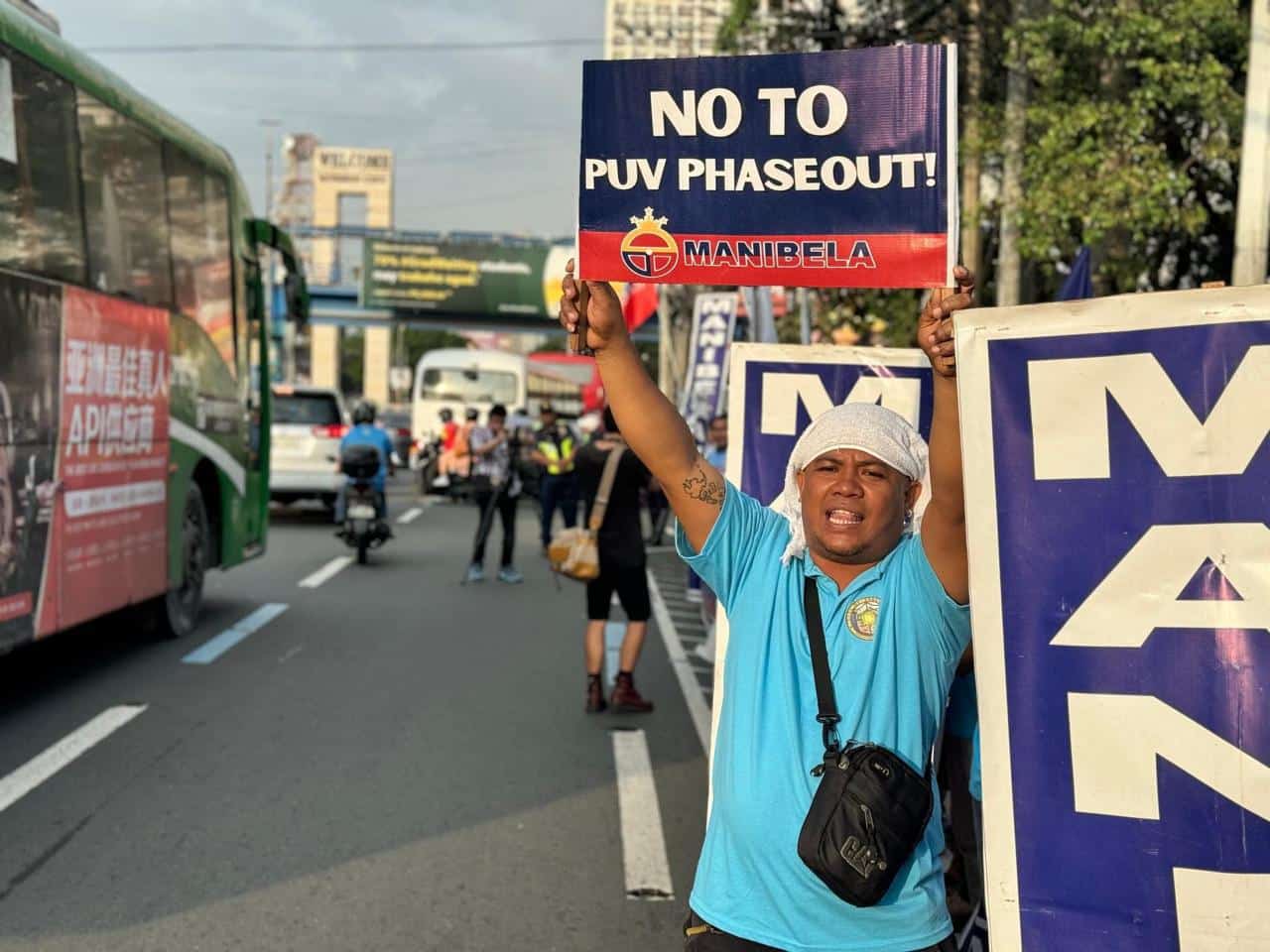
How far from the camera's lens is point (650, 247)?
9.73 feet

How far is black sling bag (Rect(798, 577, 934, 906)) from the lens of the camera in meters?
2.39

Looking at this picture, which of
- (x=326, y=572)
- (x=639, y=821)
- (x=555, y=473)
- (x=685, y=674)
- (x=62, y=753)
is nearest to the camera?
(x=639, y=821)

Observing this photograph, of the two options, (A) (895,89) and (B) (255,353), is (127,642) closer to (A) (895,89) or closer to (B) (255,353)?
(B) (255,353)

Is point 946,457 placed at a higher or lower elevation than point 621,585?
higher

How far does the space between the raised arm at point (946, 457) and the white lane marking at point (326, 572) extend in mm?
11002

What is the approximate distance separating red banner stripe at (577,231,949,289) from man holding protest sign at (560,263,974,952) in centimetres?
12

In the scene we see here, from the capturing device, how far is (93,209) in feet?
25.5

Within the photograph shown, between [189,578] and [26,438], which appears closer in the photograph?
[26,438]

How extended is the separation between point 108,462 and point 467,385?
25.2m

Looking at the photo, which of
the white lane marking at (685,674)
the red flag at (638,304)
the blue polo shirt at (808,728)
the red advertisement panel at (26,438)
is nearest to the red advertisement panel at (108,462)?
the red advertisement panel at (26,438)

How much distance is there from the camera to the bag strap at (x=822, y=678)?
2.48 metres

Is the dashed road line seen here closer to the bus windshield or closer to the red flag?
the red flag

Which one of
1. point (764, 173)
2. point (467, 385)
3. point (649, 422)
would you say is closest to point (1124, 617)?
point (649, 422)

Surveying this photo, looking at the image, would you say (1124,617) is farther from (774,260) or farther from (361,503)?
(361,503)
